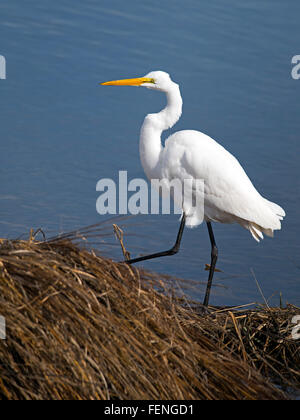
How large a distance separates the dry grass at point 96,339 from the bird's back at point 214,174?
129 cm

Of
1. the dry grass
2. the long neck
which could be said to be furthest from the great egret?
the dry grass

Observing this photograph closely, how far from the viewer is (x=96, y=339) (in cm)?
272

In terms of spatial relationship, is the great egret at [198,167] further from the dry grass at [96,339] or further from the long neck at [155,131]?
the dry grass at [96,339]

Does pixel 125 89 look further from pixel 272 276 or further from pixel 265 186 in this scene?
pixel 272 276

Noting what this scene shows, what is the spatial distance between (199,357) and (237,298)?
7.71ft

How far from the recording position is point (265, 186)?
21.3 ft

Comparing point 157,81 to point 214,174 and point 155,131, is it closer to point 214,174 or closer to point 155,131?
point 155,131

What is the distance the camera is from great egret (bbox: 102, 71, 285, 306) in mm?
4457

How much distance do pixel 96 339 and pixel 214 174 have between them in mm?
1959

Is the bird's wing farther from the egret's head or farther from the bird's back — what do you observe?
the egret's head

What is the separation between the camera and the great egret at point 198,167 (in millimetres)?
4457

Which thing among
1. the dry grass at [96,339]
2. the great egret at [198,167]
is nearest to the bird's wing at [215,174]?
the great egret at [198,167]

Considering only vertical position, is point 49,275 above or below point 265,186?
below
